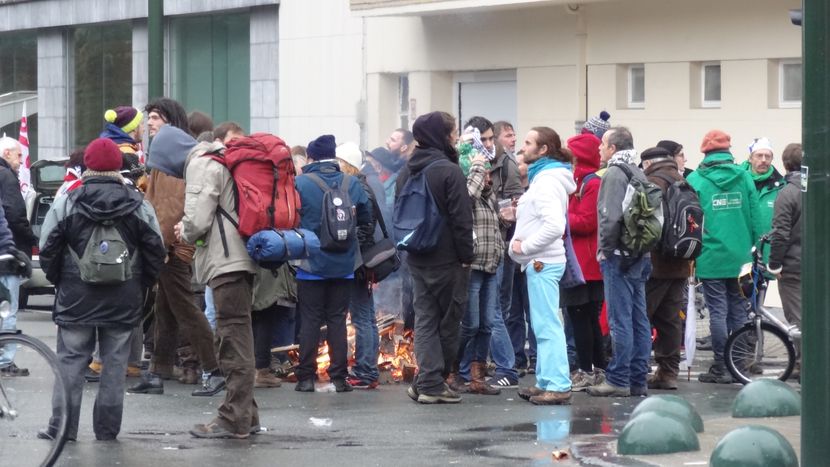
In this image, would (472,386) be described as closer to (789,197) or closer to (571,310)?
(571,310)

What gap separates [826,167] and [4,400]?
4535 millimetres

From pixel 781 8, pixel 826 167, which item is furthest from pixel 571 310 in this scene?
pixel 781 8

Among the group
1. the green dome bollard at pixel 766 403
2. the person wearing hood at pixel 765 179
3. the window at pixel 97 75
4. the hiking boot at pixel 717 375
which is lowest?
the hiking boot at pixel 717 375

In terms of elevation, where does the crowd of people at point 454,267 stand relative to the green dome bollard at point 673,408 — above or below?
above

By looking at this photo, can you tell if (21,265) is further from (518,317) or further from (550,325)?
(518,317)

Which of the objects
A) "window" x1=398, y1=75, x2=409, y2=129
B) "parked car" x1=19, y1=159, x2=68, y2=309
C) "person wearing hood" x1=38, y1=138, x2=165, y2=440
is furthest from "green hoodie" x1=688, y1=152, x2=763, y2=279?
"window" x1=398, y1=75, x2=409, y2=129

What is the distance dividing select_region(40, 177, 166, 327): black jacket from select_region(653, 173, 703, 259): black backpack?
4298 mm

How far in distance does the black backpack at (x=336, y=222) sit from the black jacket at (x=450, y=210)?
0.74 m

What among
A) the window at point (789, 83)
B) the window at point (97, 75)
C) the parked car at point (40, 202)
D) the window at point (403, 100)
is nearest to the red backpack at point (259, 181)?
the parked car at point (40, 202)

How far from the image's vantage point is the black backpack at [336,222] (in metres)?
10.8

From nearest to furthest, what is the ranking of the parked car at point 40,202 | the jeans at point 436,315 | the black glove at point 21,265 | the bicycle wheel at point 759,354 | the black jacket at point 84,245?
1. the black glove at point 21,265
2. the black jacket at point 84,245
3. the jeans at point 436,315
4. the bicycle wheel at point 759,354
5. the parked car at point 40,202

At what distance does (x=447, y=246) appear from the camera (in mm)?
10312

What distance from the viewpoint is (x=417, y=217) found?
10.3 m

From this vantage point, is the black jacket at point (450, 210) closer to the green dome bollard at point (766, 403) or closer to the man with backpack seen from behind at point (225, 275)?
the man with backpack seen from behind at point (225, 275)
